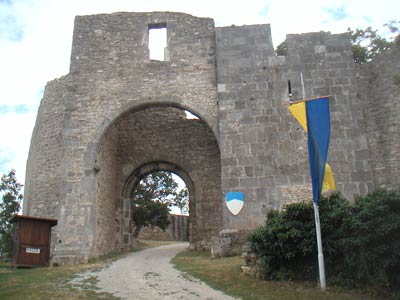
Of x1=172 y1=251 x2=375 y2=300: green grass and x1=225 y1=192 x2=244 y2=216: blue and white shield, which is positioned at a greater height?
x1=225 y1=192 x2=244 y2=216: blue and white shield

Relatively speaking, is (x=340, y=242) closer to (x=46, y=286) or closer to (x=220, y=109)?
(x=46, y=286)

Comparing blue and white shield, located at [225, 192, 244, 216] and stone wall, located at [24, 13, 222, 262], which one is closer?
blue and white shield, located at [225, 192, 244, 216]

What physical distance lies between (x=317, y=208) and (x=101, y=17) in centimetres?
1109

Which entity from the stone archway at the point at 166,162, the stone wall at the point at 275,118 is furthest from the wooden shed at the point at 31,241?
the stone wall at the point at 275,118

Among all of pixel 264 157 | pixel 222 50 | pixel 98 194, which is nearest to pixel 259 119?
pixel 264 157

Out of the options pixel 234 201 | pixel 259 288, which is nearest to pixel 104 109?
pixel 234 201

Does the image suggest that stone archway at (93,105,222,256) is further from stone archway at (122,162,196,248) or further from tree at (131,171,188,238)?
tree at (131,171,188,238)

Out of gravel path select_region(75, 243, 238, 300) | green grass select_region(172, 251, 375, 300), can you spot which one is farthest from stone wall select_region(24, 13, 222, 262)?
green grass select_region(172, 251, 375, 300)

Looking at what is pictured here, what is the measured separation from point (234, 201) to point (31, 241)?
5.85 metres

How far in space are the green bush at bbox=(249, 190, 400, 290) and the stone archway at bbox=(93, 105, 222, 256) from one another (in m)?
8.17

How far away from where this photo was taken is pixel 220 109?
1386 cm

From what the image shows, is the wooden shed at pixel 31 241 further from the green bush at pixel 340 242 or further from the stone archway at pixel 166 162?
the green bush at pixel 340 242

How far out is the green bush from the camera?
6.79 metres

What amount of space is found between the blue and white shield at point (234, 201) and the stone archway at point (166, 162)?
417cm
